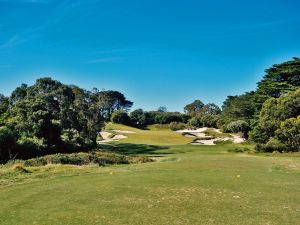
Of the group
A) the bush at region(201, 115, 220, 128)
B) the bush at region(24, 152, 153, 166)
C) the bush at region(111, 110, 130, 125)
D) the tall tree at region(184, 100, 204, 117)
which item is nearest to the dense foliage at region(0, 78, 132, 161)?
the bush at region(24, 152, 153, 166)

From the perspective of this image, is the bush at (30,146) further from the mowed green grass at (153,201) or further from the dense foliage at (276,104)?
the dense foliage at (276,104)

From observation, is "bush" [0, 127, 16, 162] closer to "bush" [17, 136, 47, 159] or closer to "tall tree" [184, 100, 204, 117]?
"bush" [17, 136, 47, 159]

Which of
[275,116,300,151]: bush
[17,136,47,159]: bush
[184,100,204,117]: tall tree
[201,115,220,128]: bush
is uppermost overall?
[184,100,204,117]: tall tree

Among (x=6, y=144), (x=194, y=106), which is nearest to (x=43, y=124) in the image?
(x=6, y=144)

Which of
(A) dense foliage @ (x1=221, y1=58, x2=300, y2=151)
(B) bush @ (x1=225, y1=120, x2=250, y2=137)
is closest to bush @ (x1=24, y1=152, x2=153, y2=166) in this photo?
(A) dense foliage @ (x1=221, y1=58, x2=300, y2=151)

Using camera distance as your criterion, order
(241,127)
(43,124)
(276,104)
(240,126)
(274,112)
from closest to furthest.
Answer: (43,124) → (274,112) → (276,104) → (241,127) → (240,126)

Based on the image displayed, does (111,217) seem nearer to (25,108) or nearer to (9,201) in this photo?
(9,201)

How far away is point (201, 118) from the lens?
121812 millimetres

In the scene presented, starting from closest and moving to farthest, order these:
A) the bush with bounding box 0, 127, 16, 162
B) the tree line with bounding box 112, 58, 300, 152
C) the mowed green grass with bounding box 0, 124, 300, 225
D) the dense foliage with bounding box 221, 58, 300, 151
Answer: the mowed green grass with bounding box 0, 124, 300, 225 → the bush with bounding box 0, 127, 16, 162 → the tree line with bounding box 112, 58, 300, 152 → the dense foliage with bounding box 221, 58, 300, 151

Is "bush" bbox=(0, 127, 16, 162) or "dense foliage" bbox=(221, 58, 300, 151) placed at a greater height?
"dense foliage" bbox=(221, 58, 300, 151)

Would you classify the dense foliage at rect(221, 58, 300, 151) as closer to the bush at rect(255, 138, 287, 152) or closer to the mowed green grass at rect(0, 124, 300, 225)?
the bush at rect(255, 138, 287, 152)

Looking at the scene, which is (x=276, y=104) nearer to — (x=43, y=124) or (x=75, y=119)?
(x=75, y=119)

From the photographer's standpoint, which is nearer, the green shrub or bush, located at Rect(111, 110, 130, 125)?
the green shrub

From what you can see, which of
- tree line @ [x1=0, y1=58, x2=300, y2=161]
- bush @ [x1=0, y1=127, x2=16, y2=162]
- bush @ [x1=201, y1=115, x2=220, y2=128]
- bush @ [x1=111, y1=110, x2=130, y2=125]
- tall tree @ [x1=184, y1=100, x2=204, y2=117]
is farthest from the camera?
tall tree @ [x1=184, y1=100, x2=204, y2=117]
